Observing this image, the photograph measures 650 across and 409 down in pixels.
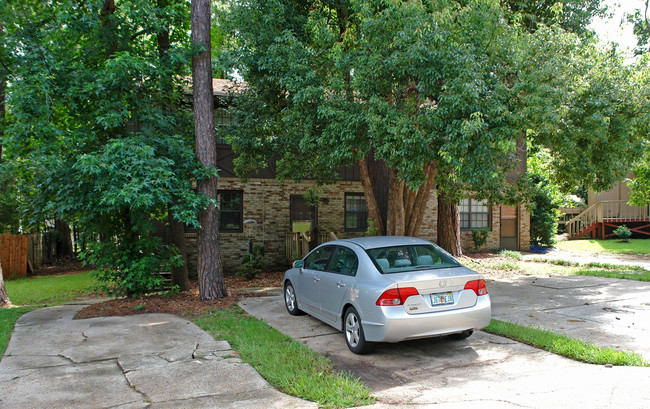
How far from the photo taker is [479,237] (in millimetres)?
19703

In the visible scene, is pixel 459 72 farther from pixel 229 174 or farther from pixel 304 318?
pixel 229 174

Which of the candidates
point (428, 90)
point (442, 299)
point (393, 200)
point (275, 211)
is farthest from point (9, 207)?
point (442, 299)

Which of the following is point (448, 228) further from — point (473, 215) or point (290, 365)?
point (290, 365)

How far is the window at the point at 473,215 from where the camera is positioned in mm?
20250

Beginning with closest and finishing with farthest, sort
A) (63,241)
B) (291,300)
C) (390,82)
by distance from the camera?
(291,300) → (390,82) → (63,241)

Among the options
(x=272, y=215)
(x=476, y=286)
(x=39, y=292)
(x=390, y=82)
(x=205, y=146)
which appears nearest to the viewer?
(x=476, y=286)

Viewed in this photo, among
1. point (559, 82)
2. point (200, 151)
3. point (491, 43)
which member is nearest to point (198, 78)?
point (200, 151)

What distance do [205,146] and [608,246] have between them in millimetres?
19859

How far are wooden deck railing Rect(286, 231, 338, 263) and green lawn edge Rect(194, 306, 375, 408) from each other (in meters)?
7.54

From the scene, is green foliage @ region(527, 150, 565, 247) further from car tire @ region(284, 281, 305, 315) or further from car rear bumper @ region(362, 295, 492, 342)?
car rear bumper @ region(362, 295, 492, 342)

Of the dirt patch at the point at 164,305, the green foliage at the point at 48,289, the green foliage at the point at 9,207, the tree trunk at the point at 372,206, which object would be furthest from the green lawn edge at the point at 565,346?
the green foliage at the point at 9,207

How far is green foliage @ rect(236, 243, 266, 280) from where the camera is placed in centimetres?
1424

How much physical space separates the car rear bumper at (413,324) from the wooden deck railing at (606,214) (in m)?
23.1

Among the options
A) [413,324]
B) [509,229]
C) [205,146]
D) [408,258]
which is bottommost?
[413,324]
